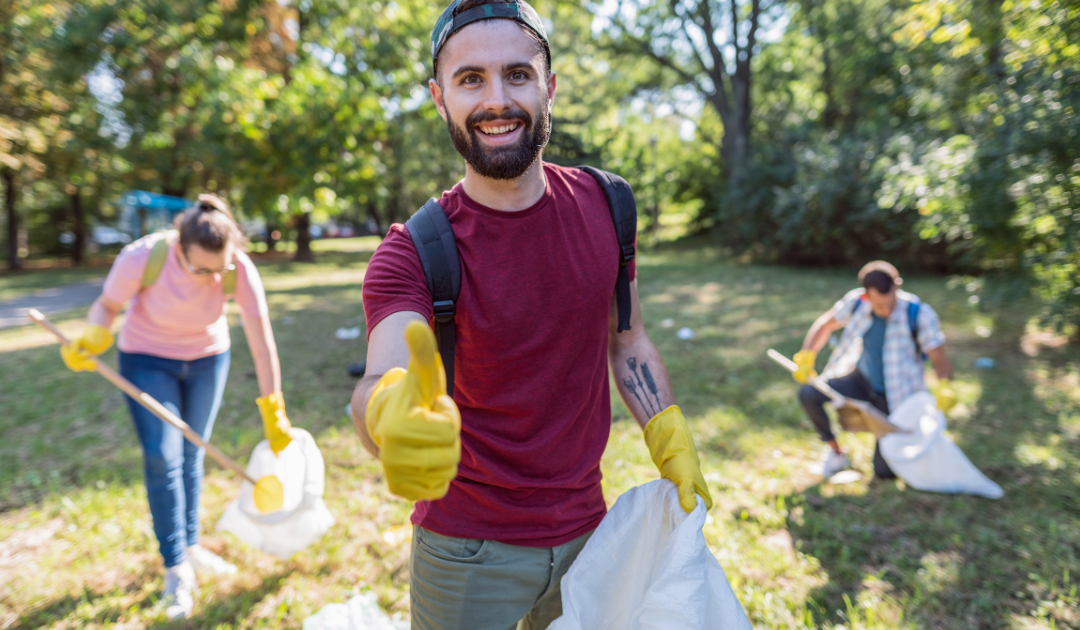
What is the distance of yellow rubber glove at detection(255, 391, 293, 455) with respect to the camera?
2.79 m

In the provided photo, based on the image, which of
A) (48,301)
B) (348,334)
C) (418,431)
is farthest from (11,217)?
(418,431)

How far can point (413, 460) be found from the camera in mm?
940

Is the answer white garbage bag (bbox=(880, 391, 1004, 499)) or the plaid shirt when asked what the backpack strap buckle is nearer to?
white garbage bag (bbox=(880, 391, 1004, 499))

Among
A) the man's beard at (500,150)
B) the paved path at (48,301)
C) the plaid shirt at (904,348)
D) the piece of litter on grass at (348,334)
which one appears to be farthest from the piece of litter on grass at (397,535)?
the paved path at (48,301)

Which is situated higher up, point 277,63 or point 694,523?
point 277,63

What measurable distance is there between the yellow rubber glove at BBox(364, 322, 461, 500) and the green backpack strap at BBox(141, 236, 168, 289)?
2.26m

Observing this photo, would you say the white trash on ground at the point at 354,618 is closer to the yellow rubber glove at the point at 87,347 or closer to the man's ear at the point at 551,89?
the yellow rubber glove at the point at 87,347

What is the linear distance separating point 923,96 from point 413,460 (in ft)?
33.5

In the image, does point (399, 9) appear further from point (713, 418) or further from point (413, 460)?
point (413, 460)

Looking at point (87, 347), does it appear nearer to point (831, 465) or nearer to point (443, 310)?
point (443, 310)

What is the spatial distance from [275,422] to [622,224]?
2.11 meters

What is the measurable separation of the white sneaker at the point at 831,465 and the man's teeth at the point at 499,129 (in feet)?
12.6

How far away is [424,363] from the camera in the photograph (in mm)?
875

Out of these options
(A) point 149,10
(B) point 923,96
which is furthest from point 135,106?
(B) point 923,96
